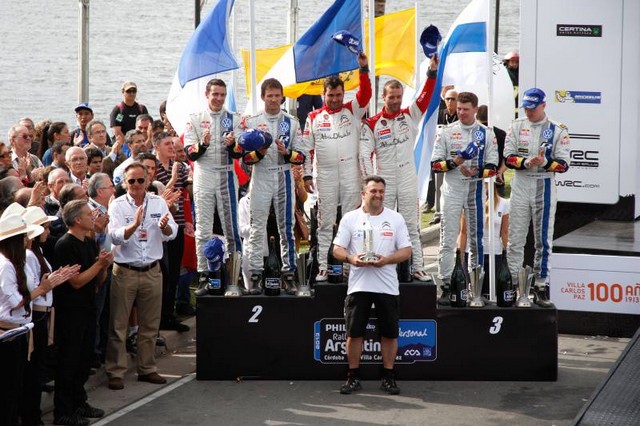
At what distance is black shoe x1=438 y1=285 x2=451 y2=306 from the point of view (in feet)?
35.4

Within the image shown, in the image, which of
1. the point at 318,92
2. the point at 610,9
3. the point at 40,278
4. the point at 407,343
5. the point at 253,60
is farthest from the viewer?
the point at 318,92

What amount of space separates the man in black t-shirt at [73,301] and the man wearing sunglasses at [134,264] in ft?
3.25

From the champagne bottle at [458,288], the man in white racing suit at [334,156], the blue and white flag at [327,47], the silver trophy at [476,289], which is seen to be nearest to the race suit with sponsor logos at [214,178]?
the man in white racing suit at [334,156]

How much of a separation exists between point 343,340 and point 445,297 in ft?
3.72

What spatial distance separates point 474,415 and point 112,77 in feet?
145

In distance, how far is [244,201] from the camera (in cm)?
1184

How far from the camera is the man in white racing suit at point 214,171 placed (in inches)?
439

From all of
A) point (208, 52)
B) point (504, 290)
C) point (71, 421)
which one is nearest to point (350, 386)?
point (504, 290)

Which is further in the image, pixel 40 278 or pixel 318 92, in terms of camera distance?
pixel 318 92

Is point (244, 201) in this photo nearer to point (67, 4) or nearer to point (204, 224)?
point (204, 224)

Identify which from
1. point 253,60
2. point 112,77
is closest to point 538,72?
→ point 253,60

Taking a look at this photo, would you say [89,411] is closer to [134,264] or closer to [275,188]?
[134,264]

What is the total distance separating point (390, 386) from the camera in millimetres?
10086

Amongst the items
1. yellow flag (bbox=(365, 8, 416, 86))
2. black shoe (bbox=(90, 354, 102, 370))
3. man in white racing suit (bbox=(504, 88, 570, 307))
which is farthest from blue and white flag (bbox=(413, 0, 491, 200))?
black shoe (bbox=(90, 354, 102, 370))
